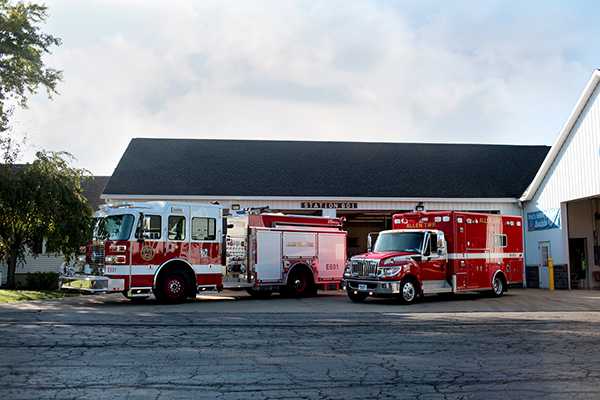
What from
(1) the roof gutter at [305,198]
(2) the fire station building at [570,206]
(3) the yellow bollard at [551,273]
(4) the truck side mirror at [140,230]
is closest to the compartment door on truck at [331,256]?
(1) the roof gutter at [305,198]

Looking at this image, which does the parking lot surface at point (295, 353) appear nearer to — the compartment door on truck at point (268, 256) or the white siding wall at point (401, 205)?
the compartment door on truck at point (268, 256)

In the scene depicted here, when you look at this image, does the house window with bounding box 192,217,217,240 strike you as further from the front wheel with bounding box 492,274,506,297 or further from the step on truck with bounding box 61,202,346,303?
the front wheel with bounding box 492,274,506,297

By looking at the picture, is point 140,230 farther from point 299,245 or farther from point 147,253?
point 299,245

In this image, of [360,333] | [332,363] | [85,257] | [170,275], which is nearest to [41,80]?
Answer: [85,257]

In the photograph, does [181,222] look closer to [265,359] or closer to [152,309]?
[152,309]

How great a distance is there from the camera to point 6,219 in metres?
21.2

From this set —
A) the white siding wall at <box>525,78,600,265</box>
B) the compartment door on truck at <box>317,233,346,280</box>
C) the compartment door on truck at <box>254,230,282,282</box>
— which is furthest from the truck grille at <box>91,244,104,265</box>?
the white siding wall at <box>525,78,600,265</box>

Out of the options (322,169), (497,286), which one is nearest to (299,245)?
(497,286)

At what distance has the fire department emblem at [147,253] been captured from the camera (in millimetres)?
17109

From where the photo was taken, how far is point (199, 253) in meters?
18.3

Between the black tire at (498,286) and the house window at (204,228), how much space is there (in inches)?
391

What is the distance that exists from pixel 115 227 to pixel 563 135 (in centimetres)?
1846

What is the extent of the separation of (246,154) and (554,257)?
15.2 meters

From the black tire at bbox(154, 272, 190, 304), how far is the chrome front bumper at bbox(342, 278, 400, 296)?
502cm
